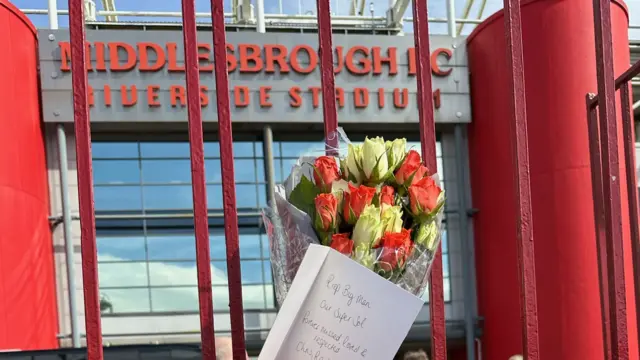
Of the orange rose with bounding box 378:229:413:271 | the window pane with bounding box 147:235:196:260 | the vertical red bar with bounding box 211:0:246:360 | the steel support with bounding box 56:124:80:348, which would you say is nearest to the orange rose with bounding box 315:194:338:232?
the orange rose with bounding box 378:229:413:271

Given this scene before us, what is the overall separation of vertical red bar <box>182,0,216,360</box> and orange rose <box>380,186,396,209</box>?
37 centimetres

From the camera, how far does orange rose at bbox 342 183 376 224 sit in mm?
1093

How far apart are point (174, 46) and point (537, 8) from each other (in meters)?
3.93

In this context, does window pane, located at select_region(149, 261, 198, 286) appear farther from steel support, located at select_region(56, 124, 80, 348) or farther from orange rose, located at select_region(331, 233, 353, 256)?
orange rose, located at select_region(331, 233, 353, 256)

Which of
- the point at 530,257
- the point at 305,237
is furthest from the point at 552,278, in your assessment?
the point at 305,237

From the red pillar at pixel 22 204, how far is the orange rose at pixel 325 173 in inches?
202

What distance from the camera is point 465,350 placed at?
7270mm

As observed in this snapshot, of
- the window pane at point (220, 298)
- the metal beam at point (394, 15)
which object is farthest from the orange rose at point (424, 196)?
the metal beam at point (394, 15)

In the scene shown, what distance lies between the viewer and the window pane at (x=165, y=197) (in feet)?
22.7

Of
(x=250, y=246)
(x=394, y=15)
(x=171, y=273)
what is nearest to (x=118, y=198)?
(x=171, y=273)

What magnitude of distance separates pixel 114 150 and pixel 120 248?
1.15 meters

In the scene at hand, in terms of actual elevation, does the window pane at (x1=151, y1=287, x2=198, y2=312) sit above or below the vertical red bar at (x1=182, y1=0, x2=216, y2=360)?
below

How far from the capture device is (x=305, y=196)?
116 cm

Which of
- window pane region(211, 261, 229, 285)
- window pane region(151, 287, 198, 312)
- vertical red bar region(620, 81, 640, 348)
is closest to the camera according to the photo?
vertical red bar region(620, 81, 640, 348)
